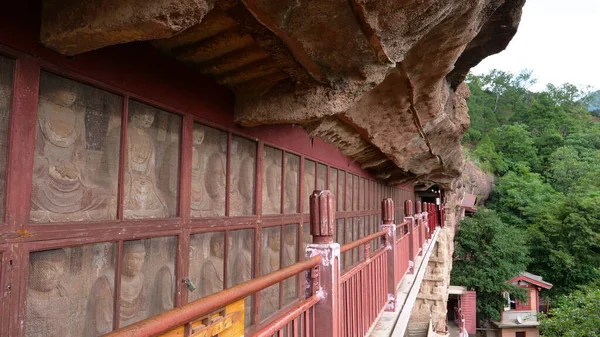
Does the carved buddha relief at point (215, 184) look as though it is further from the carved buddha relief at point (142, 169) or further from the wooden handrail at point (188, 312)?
the wooden handrail at point (188, 312)

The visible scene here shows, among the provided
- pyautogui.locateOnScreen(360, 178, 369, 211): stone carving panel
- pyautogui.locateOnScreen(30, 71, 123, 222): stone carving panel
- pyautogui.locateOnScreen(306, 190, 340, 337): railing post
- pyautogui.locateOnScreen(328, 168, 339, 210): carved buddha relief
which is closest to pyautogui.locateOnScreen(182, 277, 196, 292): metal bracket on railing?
pyautogui.locateOnScreen(30, 71, 123, 222): stone carving panel

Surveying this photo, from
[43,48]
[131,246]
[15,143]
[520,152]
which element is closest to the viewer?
[15,143]

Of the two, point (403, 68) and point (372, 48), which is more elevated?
point (403, 68)

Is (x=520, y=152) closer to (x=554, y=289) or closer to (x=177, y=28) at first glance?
(x=554, y=289)

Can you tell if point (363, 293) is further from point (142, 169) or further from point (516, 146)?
point (516, 146)

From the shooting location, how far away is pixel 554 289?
27.4 meters

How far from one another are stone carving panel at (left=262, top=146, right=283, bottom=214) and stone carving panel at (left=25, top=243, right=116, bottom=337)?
2.03m

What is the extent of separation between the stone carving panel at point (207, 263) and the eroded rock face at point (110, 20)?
157 centimetres

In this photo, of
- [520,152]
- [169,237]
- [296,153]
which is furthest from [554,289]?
[169,237]

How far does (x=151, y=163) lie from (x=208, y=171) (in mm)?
635

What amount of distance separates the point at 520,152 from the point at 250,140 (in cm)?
4451

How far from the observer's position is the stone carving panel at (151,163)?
246cm

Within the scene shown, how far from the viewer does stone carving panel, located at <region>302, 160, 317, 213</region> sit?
535 centimetres

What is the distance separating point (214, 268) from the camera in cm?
321
